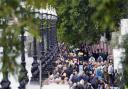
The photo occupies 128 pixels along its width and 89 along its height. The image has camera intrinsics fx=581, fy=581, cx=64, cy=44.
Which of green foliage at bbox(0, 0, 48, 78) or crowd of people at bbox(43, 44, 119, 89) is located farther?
crowd of people at bbox(43, 44, 119, 89)

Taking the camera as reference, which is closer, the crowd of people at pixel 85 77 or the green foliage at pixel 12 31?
the green foliage at pixel 12 31

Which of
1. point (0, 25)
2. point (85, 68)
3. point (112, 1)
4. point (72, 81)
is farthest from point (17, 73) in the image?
point (85, 68)

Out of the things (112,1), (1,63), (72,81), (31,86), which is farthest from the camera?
(72,81)

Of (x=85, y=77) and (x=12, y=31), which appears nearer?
(x=12, y=31)

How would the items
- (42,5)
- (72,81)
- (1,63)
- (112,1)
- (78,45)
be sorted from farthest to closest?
(78,45)
(72,81)
(42,5)
(1,63)
(112,1)

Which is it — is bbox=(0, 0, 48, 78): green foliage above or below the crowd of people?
above

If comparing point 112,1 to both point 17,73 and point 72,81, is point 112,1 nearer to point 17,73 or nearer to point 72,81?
point 17,73

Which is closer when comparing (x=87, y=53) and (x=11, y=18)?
(x=11, y=18)

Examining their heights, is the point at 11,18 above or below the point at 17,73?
above

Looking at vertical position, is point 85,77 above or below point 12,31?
below

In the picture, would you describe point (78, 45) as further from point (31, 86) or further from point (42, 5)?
point (42, 5)

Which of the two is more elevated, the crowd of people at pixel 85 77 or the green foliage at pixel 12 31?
the green foliage at pixel 12 31

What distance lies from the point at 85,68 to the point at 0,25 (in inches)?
1003

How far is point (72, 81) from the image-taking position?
23.4 m
